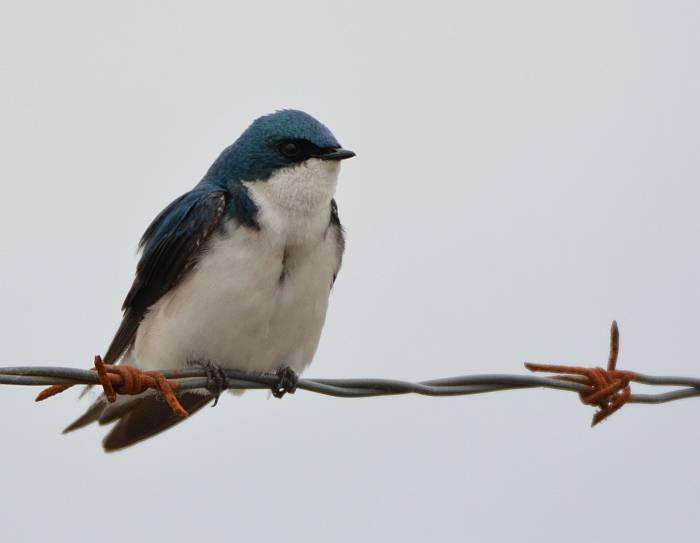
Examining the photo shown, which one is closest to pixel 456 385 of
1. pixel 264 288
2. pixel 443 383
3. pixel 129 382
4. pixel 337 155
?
pixel 443 383

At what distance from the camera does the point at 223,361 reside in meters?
4.83

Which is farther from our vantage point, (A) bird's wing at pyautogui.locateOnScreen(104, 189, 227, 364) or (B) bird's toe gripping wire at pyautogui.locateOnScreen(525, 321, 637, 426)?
(A) bird's wing at pyautogui.locateOnScreen(104, 189, 227, 364)

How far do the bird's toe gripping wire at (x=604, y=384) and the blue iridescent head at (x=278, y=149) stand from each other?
1.57 metres

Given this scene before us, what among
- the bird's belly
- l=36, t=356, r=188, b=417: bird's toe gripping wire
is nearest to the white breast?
the bird's belly

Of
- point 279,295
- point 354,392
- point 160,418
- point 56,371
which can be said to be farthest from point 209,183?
point 56,371

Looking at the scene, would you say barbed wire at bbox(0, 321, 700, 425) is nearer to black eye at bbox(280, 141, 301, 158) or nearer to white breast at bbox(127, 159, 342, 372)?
white breast at bbox(127, 159, 342, 372)

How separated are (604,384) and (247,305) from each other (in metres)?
1.50

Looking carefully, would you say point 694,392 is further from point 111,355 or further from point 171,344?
point 111,355

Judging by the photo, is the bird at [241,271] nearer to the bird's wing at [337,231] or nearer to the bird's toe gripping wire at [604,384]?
the bird's wing at [337,231]

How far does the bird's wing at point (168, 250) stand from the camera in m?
4.84

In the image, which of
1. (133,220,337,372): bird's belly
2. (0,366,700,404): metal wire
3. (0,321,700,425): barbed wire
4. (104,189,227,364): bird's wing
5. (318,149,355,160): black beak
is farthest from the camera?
(318,149,355,160): black beak

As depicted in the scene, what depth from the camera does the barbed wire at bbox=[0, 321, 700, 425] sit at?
3.06 metres

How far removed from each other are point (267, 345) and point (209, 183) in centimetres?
76

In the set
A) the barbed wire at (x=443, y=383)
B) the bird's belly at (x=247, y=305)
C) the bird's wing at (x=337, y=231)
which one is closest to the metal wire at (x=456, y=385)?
the barbed wire at (x=443, y=383)
